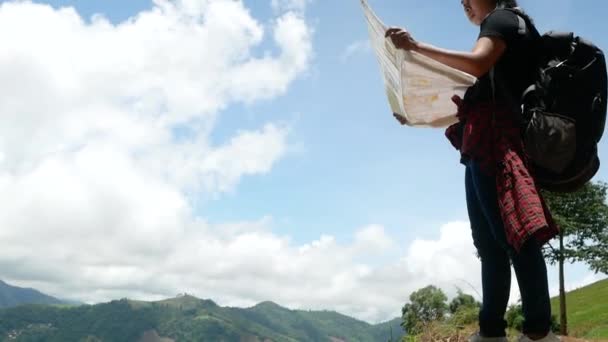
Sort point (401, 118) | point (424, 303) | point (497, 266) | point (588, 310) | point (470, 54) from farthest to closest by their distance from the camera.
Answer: point (588, 310)
point (424, 303)
point (401, 118)
point (497, 266)
point (470, 54)

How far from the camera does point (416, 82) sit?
2.96m

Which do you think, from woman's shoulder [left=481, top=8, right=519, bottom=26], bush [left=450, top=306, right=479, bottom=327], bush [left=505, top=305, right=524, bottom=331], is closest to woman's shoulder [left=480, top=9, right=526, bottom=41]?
woman's shoulder [left=481, top=8, right=519, bottom=26]

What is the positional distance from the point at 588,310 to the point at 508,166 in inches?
1677

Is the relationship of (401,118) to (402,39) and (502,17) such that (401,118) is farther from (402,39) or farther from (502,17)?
(502,17)

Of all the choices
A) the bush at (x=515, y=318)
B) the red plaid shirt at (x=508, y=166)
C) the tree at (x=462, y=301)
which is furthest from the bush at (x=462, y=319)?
the tree at (x=462, y=301)

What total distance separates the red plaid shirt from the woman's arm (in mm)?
255

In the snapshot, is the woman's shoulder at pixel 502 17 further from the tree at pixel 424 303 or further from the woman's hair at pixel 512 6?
the tree at pixel 424 303

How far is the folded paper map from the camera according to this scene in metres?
2.82

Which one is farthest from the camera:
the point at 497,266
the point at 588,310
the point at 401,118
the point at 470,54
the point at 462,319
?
the point at 588,310

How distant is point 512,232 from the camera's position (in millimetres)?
2535

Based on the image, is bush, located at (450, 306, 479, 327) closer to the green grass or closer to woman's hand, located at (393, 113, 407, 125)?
woman's hand, located at (393, 113, 407, 125)

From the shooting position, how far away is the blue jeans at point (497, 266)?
2557mm

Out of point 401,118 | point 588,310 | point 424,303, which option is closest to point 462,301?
point 424,303

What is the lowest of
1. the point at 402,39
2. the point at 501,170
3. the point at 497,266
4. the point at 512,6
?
the point at 497,266
